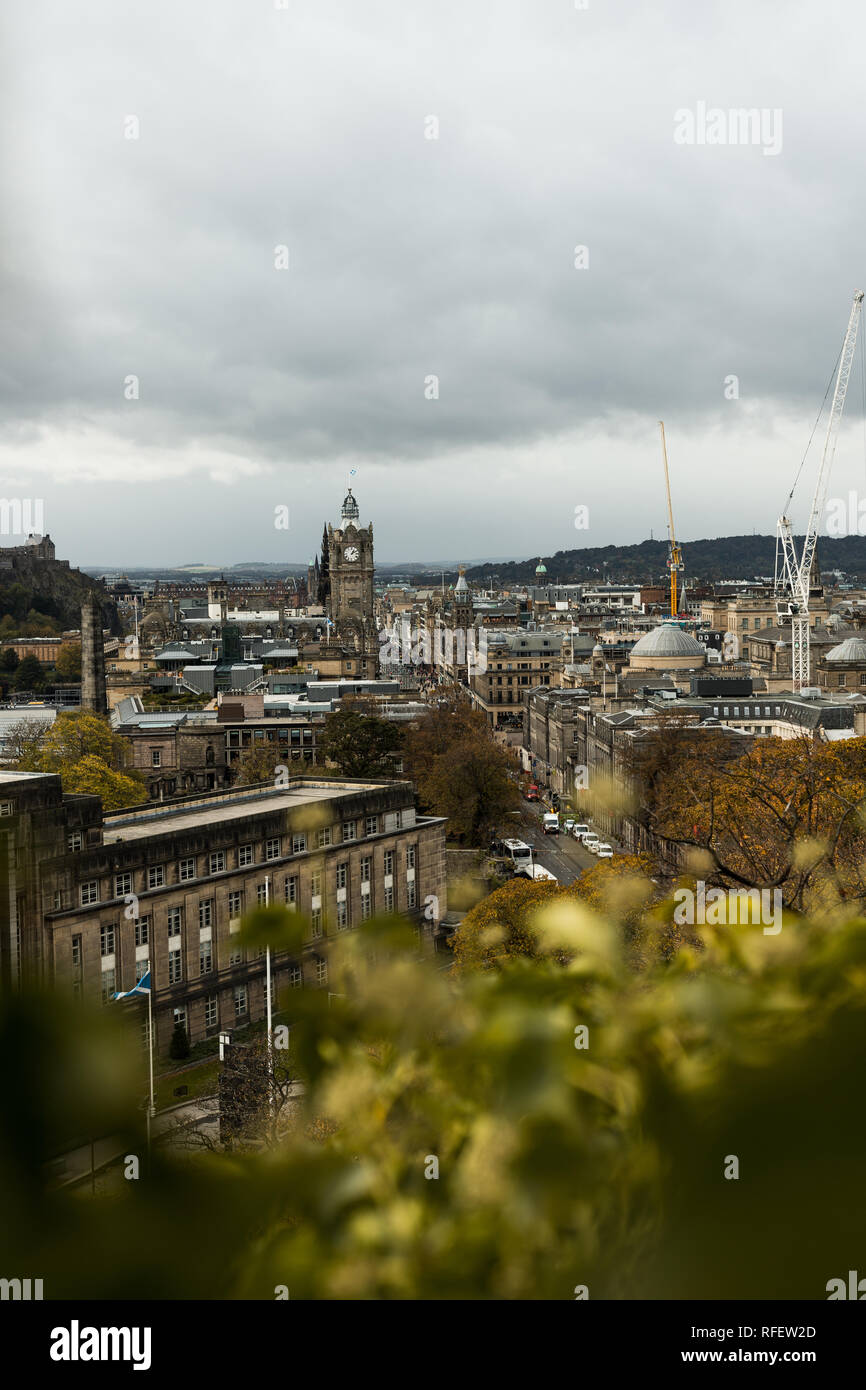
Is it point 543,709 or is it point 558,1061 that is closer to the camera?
point 558,1061

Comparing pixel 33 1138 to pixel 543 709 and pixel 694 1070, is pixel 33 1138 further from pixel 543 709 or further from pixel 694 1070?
pixel 543 709

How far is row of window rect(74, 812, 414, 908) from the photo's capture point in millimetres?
28578

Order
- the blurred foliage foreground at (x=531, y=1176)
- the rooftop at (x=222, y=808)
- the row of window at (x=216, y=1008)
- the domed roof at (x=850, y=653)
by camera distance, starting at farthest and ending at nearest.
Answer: the domed roof at (x=850, y=653), the rooftop at (x=222, y=808), the row of window at (x=216, y=1008), the blurred foliage foreground at (x=531, y=1176)

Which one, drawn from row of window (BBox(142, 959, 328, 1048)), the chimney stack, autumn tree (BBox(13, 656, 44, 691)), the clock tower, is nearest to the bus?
row of window (BBox(142, 959, 328, 1048))

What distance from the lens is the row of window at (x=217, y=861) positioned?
28.6 metres

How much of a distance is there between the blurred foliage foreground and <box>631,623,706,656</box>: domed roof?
283ft

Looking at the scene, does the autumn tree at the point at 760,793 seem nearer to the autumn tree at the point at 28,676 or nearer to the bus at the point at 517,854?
the bus at the point at 517,854

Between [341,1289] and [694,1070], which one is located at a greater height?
[694,1070]

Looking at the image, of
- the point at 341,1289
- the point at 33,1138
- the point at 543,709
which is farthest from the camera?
the point at 543,709

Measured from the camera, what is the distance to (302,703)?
72.8 m

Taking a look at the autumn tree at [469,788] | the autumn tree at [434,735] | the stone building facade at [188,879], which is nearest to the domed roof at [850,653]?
the autumn tree at [434,735]

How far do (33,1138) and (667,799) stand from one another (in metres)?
44.5

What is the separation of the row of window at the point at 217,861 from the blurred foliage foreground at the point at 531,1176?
2466 cm
